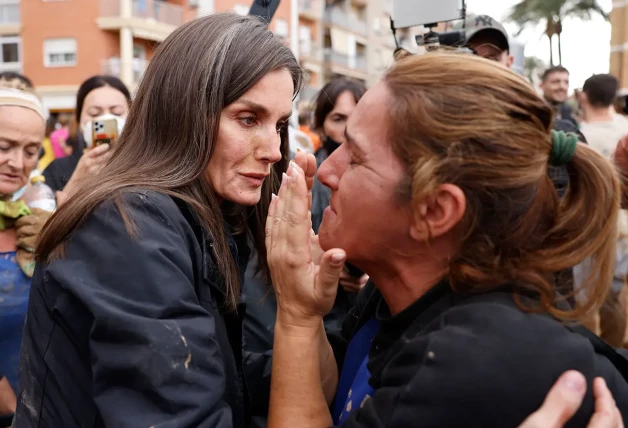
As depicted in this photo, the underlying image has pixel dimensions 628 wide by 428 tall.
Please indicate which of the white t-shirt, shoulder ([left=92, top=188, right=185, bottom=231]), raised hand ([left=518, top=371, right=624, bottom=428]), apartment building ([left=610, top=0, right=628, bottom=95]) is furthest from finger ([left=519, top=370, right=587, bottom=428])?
apartment building ([left=610, top=0, right=628, bottom=95])

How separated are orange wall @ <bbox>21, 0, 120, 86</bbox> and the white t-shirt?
24.5m

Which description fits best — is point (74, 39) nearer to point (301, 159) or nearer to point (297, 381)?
point (301, 159)

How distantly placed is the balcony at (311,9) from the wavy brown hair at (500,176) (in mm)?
38355

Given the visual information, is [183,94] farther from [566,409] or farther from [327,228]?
[566,409]

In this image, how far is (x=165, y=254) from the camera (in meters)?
1.54

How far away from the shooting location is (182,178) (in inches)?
72.1

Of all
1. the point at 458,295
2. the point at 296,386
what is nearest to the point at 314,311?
the point at 296,386

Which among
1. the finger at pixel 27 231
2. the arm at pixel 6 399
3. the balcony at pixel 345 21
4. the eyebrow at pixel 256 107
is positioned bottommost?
the arm at pixel 6 399

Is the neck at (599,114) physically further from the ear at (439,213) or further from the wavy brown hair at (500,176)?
the ear at (439,213)

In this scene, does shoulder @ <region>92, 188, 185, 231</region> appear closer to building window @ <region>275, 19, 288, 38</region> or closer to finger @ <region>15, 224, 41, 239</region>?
finger @ <region>15, 224, 41, 239</region>

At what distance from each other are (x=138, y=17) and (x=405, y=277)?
90.8ft

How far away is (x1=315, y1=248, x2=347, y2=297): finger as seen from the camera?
166cm

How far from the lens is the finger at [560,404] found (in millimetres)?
1294

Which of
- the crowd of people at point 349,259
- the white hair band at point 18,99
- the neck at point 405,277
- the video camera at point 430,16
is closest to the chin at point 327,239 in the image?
the crowd of people at point 349,259
